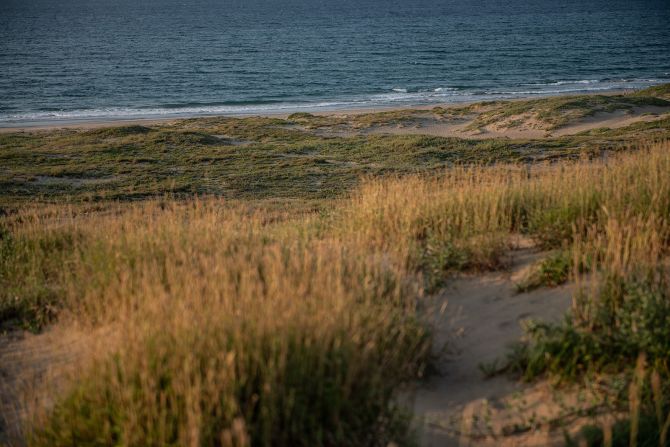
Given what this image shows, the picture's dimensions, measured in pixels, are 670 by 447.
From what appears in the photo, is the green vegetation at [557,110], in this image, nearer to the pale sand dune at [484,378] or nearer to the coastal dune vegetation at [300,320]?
the coastal dune vegetation at [300,320]

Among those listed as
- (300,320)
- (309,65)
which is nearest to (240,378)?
(300,320)

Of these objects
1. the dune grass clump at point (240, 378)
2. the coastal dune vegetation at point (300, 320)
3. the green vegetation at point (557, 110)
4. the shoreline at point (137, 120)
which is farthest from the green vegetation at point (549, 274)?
the shoreline at point (137, 120)

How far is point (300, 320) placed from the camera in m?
4.18

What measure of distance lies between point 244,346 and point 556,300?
323cm

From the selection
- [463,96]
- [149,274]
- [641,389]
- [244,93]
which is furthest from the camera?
[244,93]

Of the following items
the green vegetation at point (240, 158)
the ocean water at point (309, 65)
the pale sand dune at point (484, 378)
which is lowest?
the green vegetation at point (240, 158)

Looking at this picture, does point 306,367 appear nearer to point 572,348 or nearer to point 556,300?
point 572,348

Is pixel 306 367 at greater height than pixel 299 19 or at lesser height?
lesser

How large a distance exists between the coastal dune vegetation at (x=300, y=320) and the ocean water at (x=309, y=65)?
3754cm

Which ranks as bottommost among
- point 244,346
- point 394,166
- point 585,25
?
point 394,166

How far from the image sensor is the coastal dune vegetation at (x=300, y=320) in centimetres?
386

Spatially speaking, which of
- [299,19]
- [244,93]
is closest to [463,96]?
[244,93]

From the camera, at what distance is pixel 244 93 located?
2064 inches

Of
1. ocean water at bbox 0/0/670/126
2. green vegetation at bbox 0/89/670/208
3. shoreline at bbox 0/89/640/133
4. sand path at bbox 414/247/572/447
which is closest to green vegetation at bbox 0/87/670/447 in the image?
sand path at bbox 414/247/572/447
